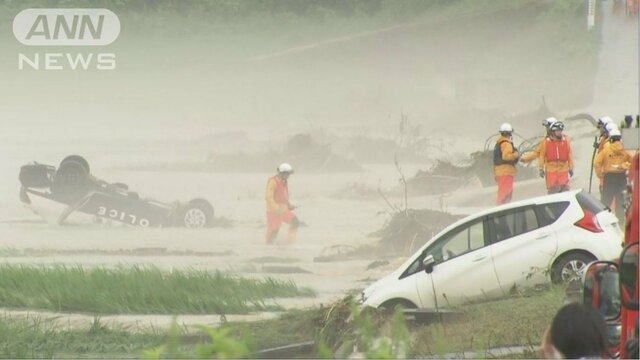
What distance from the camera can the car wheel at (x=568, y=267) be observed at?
1445 cm

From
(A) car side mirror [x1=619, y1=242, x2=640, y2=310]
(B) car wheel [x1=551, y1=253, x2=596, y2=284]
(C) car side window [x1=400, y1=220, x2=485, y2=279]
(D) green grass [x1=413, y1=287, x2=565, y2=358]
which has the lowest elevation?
(A) car side mirror [x1=619, y1=242, x2=640, y2=310]

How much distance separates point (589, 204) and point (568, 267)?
0.58m

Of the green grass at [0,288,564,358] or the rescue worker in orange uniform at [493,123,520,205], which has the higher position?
the rescue worker in orange uniform at [493,123,520,205]

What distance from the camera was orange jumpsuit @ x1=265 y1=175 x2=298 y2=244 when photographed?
21.3 m

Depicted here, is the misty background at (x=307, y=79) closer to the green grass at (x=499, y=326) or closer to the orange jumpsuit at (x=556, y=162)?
the orange jumpsuit at (x=556, y=162)

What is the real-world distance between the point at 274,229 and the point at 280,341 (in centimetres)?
552

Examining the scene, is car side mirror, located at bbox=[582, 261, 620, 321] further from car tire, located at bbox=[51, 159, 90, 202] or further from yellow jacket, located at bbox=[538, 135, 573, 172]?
car tire, located at bbox=[51, 159, 90, 202]

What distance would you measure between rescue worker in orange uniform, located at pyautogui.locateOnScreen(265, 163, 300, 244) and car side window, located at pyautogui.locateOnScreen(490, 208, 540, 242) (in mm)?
6419

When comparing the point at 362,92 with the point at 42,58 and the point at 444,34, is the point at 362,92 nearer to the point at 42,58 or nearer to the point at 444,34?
the point at 444,34

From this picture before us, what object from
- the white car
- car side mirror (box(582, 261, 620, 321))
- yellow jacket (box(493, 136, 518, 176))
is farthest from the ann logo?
car side mirror (box(582, 261, 620, 321))

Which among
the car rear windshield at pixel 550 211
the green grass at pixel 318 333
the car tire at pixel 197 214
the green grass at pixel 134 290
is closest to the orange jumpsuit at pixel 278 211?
the green grass at pixel 134 290

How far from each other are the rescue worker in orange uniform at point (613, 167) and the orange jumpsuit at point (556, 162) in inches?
16.8

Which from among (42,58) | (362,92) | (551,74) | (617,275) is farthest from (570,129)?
(617,275)

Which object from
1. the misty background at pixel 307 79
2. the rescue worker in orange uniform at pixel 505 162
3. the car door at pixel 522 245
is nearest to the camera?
the car door at pixel 522 245
